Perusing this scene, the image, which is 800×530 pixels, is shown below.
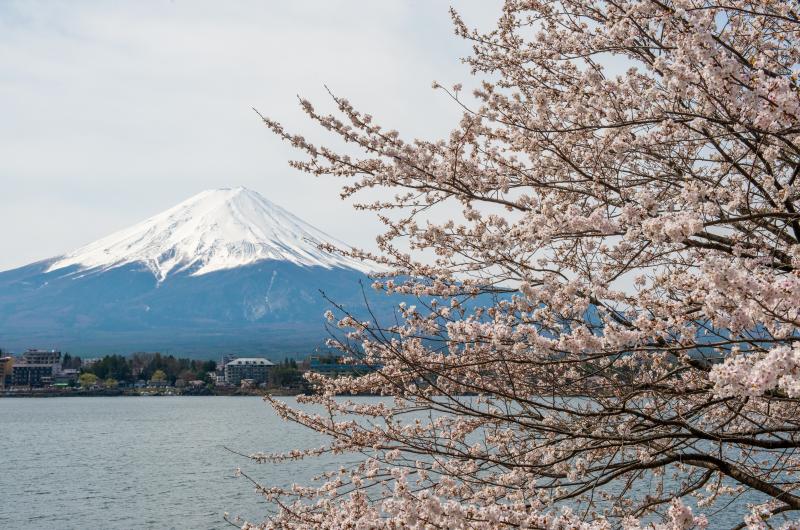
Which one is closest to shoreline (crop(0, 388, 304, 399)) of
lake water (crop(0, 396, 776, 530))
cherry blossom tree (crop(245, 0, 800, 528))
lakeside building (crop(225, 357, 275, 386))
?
lakeside building (crop(225, 357, 275, 386))

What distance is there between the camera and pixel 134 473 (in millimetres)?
39312

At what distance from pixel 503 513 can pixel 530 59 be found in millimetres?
3454

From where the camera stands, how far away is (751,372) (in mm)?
2857

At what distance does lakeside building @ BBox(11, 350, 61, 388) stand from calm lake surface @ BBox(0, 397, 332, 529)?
65.9 m

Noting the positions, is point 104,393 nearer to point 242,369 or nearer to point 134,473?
point 242,369

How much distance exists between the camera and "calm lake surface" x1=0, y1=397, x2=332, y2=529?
88.4 ft

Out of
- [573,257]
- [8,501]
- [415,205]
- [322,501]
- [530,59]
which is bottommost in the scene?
[8,501]

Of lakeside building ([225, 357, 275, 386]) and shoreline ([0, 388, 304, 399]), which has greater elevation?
lakeside building ([225, 357, 275, 386])

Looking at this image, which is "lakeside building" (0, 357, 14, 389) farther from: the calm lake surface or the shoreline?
the calm lake surface

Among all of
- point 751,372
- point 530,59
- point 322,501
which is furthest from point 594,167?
point 322,501

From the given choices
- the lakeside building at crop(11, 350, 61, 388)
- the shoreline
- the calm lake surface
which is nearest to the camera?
the calm lake surface

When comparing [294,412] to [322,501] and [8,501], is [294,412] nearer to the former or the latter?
[322,501]

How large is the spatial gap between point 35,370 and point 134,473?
356 ft

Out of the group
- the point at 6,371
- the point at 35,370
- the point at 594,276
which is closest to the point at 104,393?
the point at 35,370
